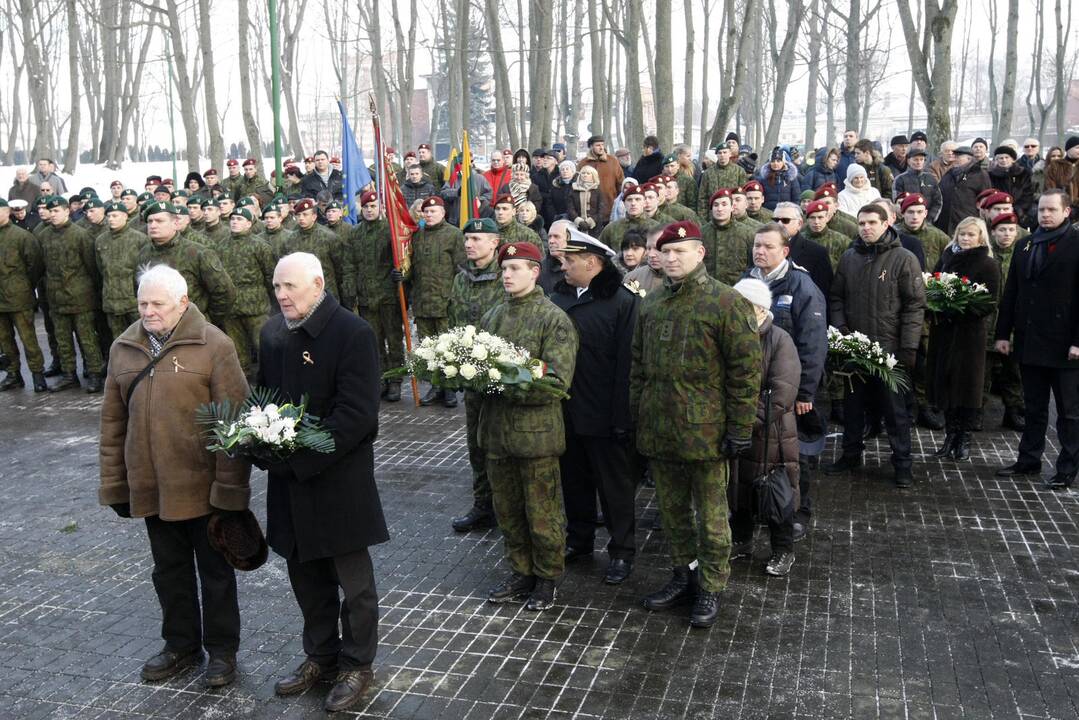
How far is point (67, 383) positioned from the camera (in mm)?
13773

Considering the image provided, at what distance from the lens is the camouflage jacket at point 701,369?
5.68 meters

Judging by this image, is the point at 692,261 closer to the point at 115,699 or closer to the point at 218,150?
the point at 115,699

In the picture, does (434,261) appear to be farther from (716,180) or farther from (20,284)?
(716,180)

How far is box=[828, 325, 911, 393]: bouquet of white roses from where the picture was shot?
27.2ft

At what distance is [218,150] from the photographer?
1250 inches

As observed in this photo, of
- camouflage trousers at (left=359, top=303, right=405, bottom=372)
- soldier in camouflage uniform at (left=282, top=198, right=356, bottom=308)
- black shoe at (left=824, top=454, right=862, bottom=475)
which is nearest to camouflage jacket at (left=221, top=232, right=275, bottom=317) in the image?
soldier in camouflage uniform at (left=282, top=198, right=356, bottom=308)

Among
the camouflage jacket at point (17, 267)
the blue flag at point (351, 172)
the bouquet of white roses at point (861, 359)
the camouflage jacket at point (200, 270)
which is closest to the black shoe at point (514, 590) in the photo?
the bouquet of white roses at point (861, 359)

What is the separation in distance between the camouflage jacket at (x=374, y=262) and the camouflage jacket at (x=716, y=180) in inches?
226

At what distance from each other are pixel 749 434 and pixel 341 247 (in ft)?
27.5

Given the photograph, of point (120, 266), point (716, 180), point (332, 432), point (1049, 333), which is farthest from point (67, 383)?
point (1049, 333)

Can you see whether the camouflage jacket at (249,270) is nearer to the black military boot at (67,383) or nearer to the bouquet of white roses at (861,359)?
the black military boot at (67,383)

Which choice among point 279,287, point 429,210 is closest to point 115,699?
point 279,287

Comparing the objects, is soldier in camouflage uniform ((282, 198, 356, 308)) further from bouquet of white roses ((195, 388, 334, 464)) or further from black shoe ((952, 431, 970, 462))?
bouquet of white roses ((195, 388, 334, 464))

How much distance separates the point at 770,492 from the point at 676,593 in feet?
2.98
